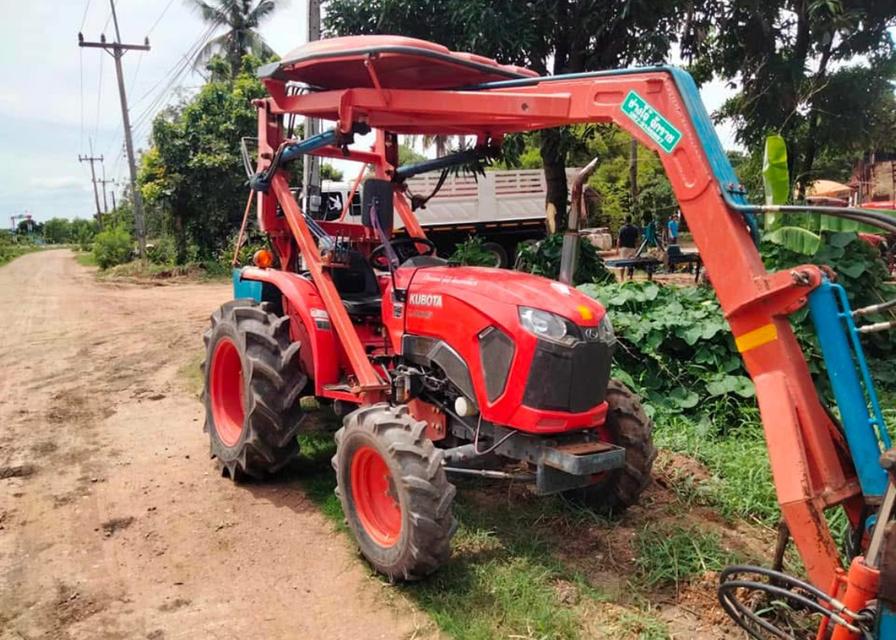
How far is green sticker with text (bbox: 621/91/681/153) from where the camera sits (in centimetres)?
285

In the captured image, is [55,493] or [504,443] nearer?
[504,443]

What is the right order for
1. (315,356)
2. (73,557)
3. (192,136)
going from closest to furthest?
(73,557), (315,356), (192,136)

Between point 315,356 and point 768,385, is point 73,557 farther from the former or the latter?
point 768,385

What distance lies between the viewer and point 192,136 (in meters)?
20.2

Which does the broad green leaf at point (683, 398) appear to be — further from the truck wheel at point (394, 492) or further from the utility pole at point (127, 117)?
the utility pole at point (127, 117)

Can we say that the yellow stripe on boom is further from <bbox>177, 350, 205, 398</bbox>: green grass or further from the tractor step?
<bbox>177, 350, 205, 398</bbox>: green grass

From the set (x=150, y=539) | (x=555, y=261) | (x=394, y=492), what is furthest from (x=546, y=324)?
(x=555, y=261)

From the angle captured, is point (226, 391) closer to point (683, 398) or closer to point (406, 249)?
point (406, 249)

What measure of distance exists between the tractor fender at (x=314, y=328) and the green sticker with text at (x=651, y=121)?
2336 mm

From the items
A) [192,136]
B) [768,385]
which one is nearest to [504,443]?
[768,385]

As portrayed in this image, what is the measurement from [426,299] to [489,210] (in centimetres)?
1189

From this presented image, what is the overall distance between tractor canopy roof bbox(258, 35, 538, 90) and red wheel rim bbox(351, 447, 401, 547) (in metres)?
2.00

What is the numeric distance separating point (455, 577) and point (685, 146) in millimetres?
2257

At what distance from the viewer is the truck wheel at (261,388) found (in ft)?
14.8
